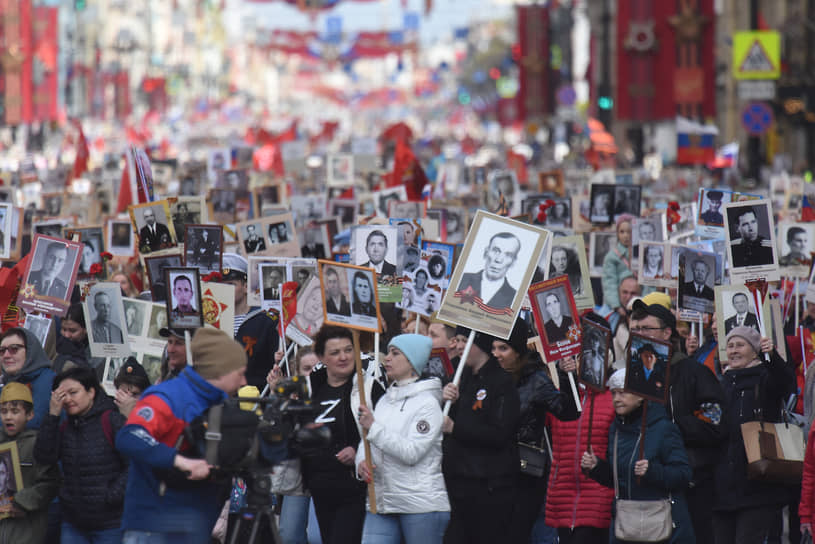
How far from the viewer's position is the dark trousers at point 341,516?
742 centimetres

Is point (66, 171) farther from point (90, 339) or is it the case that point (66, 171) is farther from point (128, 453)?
point (128, 453)

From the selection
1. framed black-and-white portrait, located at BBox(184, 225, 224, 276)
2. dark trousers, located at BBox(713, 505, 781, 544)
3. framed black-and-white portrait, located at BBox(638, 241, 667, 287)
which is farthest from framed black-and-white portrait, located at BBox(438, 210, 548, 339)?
→ framed black-and-white portrait, located at BBox(638, 241, 667, 287)

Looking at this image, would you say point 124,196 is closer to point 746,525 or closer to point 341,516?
point 341,516

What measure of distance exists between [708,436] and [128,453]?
324 cm

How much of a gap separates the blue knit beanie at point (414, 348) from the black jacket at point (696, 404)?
163 cm

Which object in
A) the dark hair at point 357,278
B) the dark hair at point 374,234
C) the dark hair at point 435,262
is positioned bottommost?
the dark hair at point 435,262

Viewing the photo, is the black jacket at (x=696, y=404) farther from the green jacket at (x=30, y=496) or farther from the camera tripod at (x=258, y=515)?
the green jacket at (x=30, y=496)

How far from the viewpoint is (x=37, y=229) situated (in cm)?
1373

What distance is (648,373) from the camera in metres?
7.44

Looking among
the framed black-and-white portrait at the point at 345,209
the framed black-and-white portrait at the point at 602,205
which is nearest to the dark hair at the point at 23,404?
the framed black-and-white portrait at the point at 602,205

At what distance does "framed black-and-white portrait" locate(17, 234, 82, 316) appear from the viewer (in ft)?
31.9

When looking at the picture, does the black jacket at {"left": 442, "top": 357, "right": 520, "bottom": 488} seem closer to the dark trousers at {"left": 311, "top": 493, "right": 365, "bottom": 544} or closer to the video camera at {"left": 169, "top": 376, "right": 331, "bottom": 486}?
the dark trousers at {"left": 311, "top": 493, "right": 365, "bottom": 544}

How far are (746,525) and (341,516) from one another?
2.13 m

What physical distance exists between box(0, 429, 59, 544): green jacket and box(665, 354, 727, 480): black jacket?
3073mm
